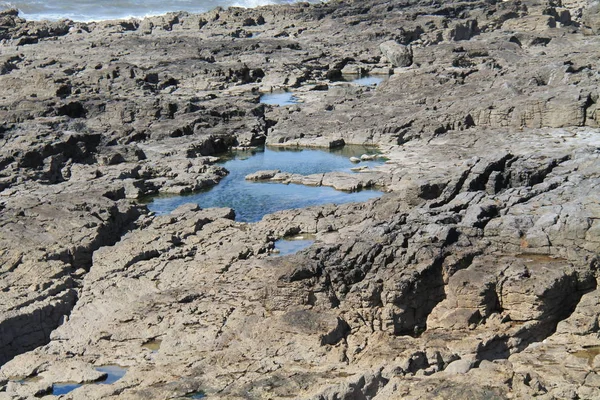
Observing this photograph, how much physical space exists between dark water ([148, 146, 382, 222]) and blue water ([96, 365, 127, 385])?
37.7 ft

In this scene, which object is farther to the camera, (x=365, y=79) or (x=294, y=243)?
(x=365, y=79)

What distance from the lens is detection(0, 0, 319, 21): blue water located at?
98.1m

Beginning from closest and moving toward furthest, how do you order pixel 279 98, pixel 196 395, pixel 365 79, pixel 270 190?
pixel 196 395 < pixel 270 190 < pixel 279 98 < pixel 365 79

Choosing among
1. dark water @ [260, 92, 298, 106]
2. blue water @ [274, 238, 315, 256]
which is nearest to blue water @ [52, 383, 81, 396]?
blue water @ [274, 238, 315, 256]

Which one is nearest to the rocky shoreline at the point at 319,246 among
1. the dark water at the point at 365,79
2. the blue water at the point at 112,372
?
the blue water at the point at 112,372

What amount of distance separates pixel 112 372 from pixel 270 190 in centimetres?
1620

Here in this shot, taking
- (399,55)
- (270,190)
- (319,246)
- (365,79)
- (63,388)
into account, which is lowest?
(63,388)

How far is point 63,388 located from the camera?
1767cm

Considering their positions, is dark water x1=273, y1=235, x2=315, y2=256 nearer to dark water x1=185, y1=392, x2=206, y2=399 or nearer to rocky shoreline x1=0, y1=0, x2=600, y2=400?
rocky shoreline x1=0, y1=0, x2=600, y2=400

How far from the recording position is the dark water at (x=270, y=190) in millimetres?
31188

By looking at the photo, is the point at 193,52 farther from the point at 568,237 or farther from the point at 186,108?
the point at 568,237

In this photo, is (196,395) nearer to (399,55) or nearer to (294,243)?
(294,243)

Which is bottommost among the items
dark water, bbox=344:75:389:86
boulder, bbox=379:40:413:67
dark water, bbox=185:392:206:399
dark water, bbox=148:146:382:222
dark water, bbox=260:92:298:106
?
dark water, bbox=148:146:382:222

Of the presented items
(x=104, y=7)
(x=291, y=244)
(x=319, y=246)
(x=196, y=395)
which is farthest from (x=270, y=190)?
(x=104, y=7)
